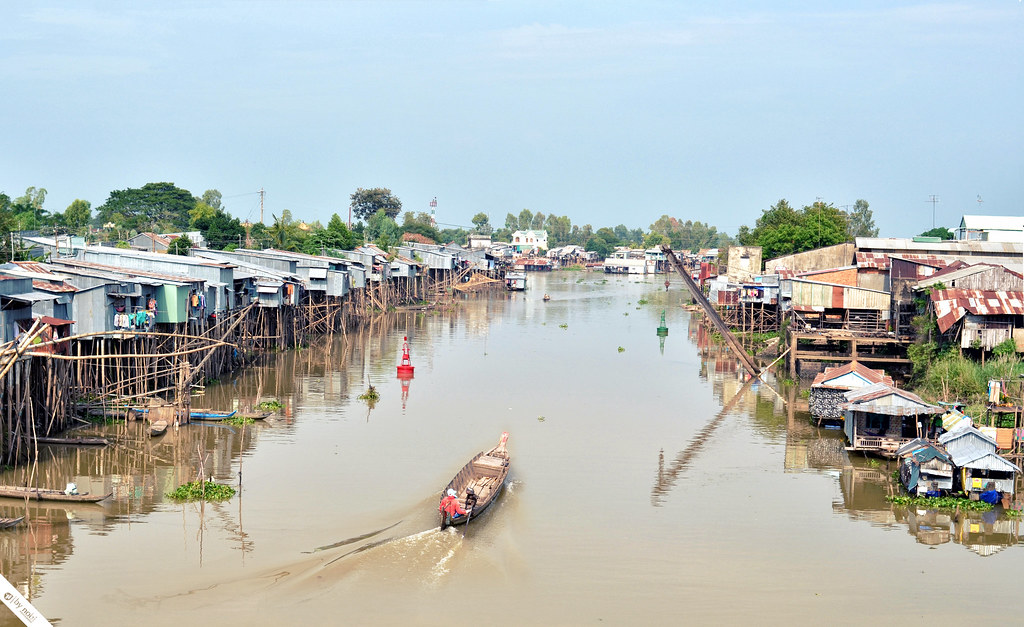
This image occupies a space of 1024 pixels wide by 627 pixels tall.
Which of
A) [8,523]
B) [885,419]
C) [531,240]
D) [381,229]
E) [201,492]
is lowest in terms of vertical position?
[201,492]

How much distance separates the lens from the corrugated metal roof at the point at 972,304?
81.0 ft

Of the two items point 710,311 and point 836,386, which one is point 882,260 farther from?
point 836,386

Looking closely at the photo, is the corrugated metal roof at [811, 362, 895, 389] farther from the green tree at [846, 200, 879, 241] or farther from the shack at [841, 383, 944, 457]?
the green tree at [846, 200, 879, 241]

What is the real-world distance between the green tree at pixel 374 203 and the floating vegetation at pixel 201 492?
90.9 metres

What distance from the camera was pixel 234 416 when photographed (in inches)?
940

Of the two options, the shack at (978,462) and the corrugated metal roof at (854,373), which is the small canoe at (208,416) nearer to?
the corrugated metal roof at (854,373)

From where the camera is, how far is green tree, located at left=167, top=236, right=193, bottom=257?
4447 cm

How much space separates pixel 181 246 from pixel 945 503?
40.5 metres

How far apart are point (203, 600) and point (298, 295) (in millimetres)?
25429

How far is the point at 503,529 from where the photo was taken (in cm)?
1688

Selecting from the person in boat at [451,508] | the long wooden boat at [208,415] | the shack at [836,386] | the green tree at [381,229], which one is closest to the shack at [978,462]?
the shack at [836,386]

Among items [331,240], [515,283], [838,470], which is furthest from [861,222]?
[838,470]

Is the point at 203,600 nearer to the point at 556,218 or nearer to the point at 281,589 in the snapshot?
the point at 281,589

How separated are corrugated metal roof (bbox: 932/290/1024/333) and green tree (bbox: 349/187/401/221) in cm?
8649
